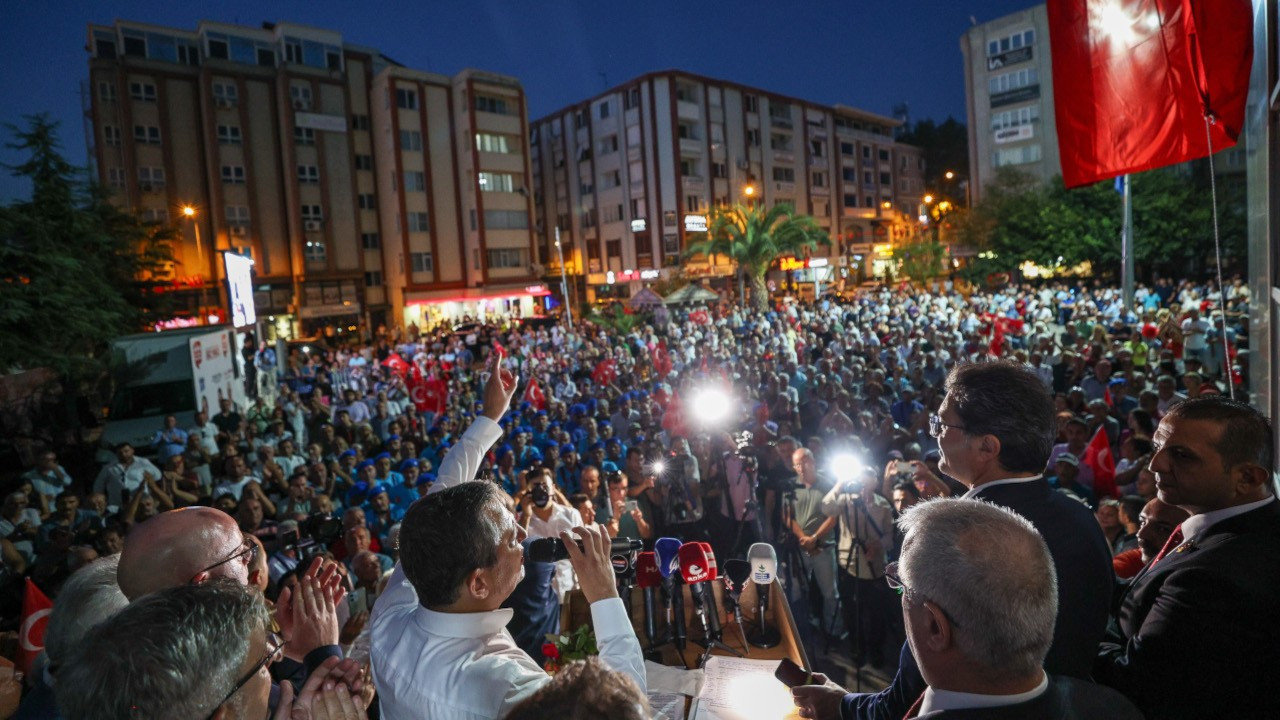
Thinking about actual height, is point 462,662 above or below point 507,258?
below

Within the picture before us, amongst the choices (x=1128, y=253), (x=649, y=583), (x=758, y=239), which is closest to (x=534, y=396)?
(x=649, y=583)

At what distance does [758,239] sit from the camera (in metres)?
30.9

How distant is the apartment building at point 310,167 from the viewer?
108 ft

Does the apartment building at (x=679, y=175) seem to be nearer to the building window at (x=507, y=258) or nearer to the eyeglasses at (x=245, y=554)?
the building window at (x=507, y=258)

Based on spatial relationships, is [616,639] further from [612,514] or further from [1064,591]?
[612,514]

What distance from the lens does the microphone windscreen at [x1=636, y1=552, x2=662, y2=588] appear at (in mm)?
3611

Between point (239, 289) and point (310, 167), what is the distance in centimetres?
2307

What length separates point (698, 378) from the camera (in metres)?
13.7

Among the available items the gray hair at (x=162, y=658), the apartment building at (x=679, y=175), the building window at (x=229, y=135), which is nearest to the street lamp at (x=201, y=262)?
the building window at (x=229, y=135)

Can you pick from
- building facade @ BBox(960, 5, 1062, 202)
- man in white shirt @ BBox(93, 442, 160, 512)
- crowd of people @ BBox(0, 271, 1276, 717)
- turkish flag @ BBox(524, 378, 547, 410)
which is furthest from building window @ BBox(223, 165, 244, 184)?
building facade @ BBox(960, 5, 1062, 202)

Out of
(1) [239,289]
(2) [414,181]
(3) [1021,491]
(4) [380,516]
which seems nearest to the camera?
(3) [1021,491]

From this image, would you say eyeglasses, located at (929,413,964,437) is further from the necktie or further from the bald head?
the bald head

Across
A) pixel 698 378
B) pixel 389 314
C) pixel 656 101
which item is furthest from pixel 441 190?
pixel 698 378

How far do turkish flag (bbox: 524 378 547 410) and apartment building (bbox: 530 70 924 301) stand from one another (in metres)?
29.6
